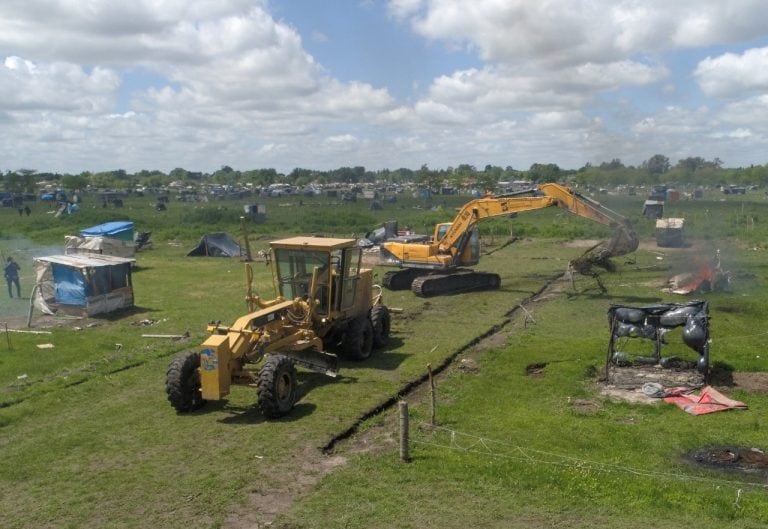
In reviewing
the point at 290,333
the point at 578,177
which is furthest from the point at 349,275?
the point at 578,177

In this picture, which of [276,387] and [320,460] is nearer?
[320,460]

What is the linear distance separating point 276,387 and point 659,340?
796 cm

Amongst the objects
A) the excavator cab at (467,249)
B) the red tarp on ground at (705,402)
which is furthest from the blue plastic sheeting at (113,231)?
the red tarp on ground at (705,402)

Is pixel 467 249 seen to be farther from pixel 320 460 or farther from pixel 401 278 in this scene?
pixel 320 460

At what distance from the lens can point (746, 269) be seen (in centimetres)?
2809

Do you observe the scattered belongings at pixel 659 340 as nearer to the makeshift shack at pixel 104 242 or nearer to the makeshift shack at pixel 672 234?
the makeshift shack at pixel 672 234

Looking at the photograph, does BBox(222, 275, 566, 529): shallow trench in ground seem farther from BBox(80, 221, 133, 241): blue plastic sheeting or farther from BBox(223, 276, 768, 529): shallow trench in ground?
BBox(80, 221, 133, 241): blue plastic sheeting

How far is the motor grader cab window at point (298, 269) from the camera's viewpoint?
15.4 meters

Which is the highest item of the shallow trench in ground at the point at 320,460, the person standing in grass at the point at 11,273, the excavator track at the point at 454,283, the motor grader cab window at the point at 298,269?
the motor grader cab window at the point at 298,269

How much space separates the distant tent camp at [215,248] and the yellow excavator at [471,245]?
13871 mm

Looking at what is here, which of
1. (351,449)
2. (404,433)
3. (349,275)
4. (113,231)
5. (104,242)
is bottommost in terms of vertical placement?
(351,449)

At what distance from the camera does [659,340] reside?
14.6 meters

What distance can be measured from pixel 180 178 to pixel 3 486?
196 metres

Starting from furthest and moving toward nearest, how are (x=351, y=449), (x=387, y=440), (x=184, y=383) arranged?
(x=184, y=383), (x=387, y=440), (x=351, y=449)
